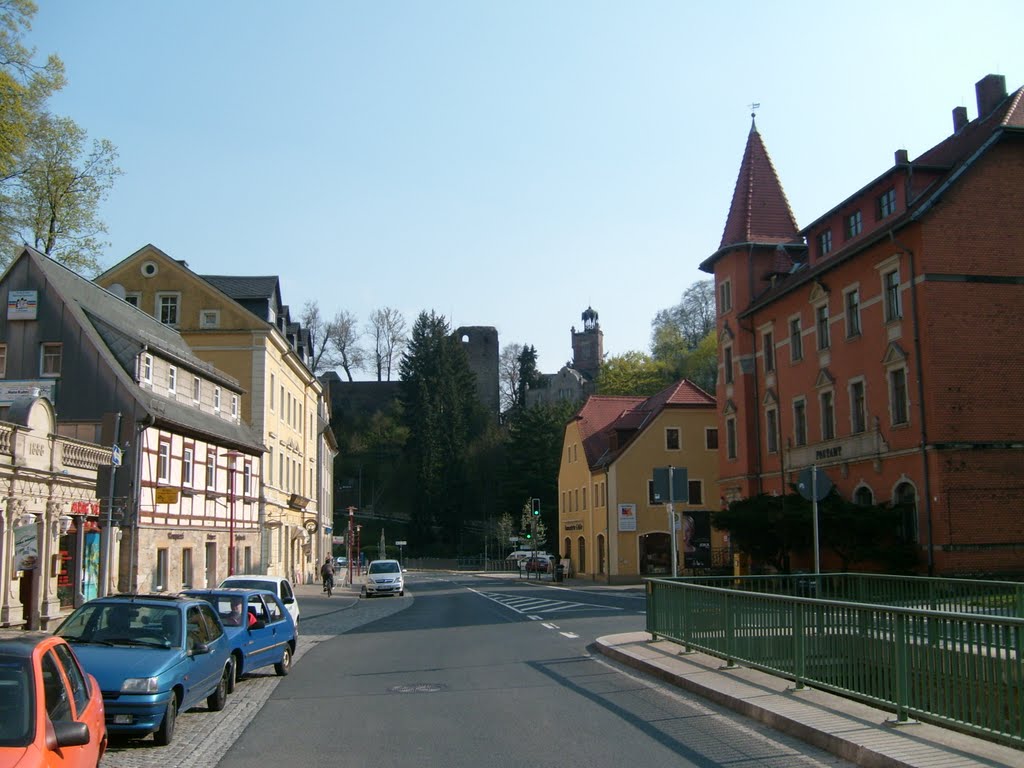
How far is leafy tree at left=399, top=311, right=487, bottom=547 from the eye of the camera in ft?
310

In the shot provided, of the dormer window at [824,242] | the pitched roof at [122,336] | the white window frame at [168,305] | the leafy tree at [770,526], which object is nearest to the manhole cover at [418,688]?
the pitched roof at [122,336]

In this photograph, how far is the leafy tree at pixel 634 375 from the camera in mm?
93500

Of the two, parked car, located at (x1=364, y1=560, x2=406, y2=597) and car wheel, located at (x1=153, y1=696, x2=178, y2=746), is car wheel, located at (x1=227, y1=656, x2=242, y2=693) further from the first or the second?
parked car, located at (x1=364, y1=560, x2=406, y2=597)

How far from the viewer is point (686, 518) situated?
56.0 meters

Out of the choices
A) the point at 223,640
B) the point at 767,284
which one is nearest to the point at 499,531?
the point at 767,284

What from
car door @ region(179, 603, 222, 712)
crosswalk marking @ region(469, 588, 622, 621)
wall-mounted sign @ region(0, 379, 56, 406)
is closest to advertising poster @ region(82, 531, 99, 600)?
wall-mounted sign @ region(0, 379, 56, 406)

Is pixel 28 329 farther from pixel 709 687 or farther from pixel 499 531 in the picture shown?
pixel 499 531

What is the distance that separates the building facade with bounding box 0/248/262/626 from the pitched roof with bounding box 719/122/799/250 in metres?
24.8

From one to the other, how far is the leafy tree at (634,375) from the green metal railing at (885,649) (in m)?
77.8

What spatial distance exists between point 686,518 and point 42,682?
169 feet

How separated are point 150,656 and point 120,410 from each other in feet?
71.1

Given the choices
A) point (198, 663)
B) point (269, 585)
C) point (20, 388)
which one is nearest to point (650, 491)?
point (20, 388)

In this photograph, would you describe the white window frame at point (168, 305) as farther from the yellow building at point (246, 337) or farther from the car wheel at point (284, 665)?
the car wheel at point (284, 665)

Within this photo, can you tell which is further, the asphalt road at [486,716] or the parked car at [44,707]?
the asphalt road at [486,716]
